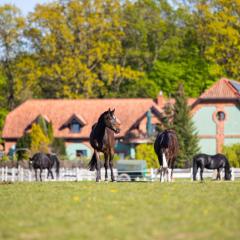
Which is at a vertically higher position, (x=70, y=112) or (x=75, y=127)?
(x=70, y=112)

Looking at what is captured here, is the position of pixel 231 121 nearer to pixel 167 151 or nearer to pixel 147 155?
pixel 147 155

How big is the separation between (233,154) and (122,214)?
51.7 m

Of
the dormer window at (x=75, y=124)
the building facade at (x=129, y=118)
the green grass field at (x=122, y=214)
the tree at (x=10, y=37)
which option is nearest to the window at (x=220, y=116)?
the building facade at (x=129, y=118)

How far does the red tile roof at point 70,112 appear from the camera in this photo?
91.5 meters

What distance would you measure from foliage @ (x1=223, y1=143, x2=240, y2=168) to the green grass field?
4259 centimetres

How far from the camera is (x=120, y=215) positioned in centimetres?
1867

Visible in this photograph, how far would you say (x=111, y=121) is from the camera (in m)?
32.4

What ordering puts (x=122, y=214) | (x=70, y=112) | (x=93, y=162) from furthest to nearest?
1. (x=70, y=112)
2. (x=93, y=162)
3. (x=122, y=214)

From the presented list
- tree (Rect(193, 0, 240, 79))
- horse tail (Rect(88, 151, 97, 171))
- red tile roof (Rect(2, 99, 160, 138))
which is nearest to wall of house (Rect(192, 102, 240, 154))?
red tile roof (Rect(2, 99, 160, 138))

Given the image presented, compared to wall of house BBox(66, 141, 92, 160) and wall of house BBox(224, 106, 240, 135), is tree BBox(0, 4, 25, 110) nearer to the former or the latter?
wall of house BBox(66, 141, 92, 160)

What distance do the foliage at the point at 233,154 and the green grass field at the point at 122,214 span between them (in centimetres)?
4259

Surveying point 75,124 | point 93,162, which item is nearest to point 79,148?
point 75,124

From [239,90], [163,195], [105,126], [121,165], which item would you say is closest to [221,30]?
[239,90]

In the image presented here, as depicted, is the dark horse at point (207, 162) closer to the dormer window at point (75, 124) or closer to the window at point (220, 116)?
the window at point (220, 116)
